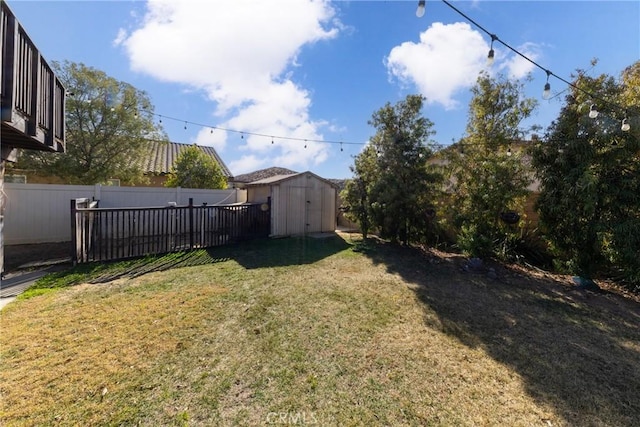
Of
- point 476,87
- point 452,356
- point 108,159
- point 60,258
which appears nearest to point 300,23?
point 476,87

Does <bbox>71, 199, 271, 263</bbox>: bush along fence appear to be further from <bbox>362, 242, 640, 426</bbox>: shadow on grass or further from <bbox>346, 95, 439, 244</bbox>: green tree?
<bbox>362, 242, 640, 426</bbox>: shadow on grass

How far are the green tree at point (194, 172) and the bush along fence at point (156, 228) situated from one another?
14.2 feet

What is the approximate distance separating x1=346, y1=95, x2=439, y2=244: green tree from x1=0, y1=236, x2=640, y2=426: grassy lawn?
3377mm

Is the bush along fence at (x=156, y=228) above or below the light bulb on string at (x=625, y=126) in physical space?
below

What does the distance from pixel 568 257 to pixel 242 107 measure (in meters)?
10.7

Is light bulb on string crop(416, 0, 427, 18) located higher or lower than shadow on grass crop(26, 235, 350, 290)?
higher

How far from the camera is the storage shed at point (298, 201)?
9.35m

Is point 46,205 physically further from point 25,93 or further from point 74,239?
point 25,93

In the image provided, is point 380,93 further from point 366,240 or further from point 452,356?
point 452,356

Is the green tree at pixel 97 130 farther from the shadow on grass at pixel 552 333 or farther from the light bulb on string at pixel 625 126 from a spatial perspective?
the light bulb on string at pixel 625 126

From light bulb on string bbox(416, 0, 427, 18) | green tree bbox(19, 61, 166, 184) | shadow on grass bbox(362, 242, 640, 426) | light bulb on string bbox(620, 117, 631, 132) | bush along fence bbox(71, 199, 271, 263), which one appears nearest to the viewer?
shadow on grass bbox(362, 242, 640, 426)

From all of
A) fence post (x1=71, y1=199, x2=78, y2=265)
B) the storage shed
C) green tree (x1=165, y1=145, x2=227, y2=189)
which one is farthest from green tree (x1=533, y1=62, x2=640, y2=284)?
green tree (x1=165, y1=145, x2=227, y2=189)

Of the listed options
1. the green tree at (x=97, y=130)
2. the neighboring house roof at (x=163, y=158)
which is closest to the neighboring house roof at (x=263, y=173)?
the neighboring house roof at (x=163, y=158)

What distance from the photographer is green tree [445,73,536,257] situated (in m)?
6.14
